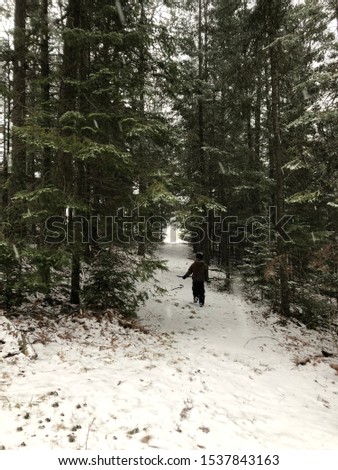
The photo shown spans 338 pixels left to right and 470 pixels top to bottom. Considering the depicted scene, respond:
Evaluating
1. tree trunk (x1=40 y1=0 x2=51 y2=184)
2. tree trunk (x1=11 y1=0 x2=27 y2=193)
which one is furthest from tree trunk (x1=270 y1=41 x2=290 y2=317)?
tree trunk (x1=11 y1=0 x2=27 y2=193)

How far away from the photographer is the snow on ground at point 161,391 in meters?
4.50

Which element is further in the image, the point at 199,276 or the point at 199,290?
the point at 199,290

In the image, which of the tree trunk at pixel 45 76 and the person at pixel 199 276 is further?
the person at pixel 199 276

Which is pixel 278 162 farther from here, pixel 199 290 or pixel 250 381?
pixel 250 381

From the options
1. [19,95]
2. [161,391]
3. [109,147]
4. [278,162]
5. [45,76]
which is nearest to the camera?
[161,391]

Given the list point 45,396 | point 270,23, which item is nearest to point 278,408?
point 45,396

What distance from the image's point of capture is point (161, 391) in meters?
5.83

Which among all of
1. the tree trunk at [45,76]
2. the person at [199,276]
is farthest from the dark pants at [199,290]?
the tree trunk at [45,76]

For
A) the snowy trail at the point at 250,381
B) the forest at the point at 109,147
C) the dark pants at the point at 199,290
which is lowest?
the snowy trail at the point at 250,381

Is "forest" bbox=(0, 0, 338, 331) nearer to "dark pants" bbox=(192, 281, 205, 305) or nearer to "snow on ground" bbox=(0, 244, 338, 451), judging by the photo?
"snow on ground" bbox=(0, 244, 338, 451)

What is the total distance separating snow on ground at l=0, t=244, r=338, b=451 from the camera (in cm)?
450

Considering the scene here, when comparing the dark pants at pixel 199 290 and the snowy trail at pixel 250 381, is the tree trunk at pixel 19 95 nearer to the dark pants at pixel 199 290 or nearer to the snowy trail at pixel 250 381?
the snowy trail at pixel 250 381

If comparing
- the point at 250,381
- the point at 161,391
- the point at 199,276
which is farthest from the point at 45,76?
the point at 250,381

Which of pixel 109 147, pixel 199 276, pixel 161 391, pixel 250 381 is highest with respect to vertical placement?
pixel 109 147
